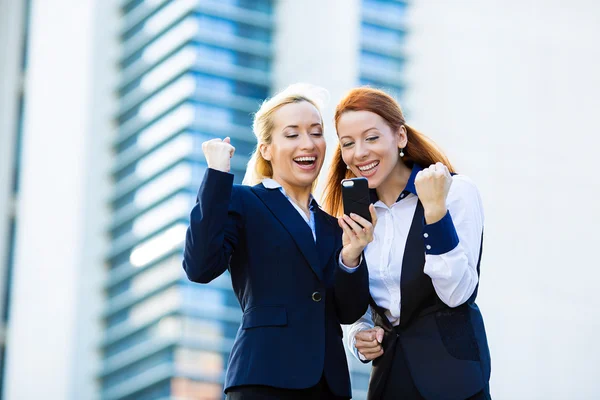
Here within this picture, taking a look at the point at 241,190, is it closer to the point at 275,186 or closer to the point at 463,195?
the point at 275,186

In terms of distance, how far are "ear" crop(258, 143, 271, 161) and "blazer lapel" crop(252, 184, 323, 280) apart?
0.15 m

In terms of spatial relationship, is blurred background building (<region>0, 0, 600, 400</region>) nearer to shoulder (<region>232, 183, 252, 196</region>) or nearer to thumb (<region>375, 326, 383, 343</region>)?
shoulder (<region>232, 183, 252, 196</region>)

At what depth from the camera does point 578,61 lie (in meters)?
66.3

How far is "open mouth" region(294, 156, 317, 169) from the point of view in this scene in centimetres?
362

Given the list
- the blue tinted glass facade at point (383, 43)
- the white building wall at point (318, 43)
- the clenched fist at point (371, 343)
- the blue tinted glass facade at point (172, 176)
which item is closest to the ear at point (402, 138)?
the clenched fist at point (371, 343)

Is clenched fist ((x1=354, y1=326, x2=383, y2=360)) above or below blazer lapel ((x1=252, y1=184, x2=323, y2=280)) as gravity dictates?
below

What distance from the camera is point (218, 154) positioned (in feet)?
10.8

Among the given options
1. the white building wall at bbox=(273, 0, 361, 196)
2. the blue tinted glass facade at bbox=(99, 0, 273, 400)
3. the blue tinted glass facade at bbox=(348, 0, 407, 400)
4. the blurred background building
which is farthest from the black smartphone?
the white building wall at bbox=(273, 0, 361, 196)

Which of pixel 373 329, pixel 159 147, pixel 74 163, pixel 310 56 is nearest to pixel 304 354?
pixel 373 329

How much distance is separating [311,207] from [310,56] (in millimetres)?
54864

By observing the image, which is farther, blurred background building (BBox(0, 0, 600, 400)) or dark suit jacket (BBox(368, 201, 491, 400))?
blurred background building (BBox(0, 0, 600, 400))

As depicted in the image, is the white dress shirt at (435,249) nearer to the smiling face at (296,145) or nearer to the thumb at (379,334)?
the thumb at (379,334)

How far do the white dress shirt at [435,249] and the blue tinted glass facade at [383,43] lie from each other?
167 ft

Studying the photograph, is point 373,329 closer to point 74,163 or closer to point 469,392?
point 469,392
